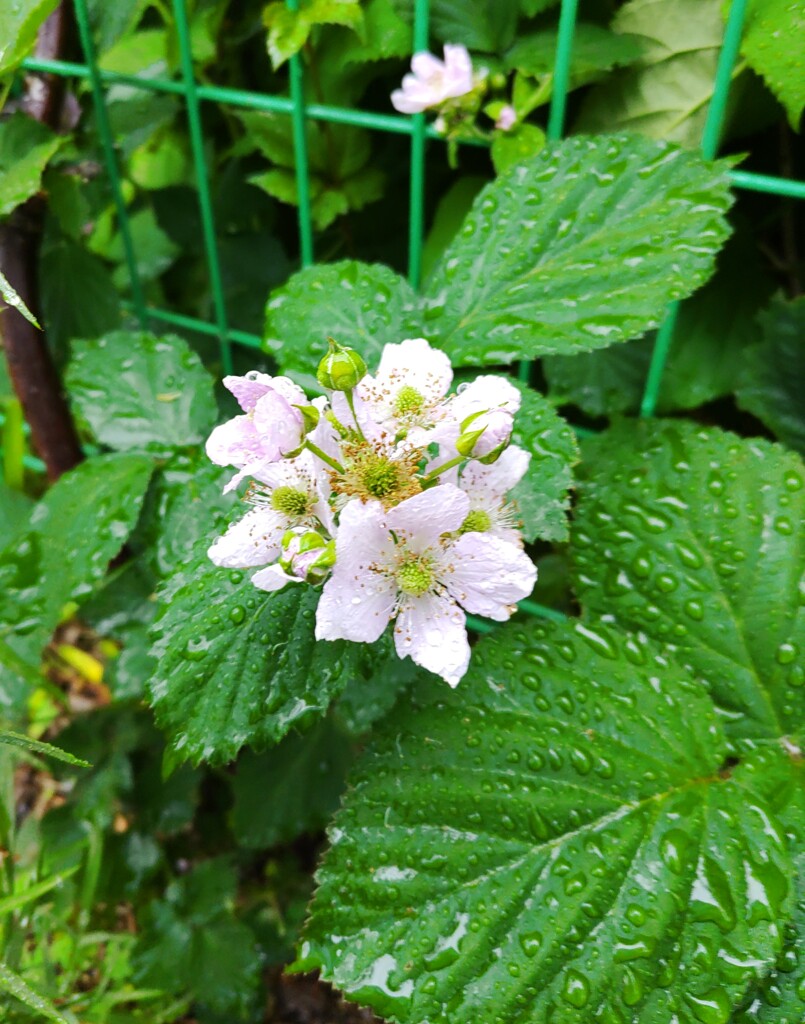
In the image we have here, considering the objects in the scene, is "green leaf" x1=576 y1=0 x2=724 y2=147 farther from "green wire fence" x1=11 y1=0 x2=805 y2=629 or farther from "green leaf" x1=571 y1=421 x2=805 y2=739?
"green leaf" x1=571 y1=421 x2=805 y2=739

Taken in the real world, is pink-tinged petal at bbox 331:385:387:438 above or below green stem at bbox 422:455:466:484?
above

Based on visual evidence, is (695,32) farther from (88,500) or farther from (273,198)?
(88,500)

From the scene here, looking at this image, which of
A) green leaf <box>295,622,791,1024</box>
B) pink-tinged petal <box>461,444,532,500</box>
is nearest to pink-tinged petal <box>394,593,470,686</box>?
pink-tinged petal <box>461,444,532,500</box>

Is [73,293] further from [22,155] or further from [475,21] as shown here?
[475,21]

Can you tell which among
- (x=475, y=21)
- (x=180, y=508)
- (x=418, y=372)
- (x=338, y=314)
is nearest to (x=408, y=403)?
(x=418, y=372)

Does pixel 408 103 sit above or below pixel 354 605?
above
